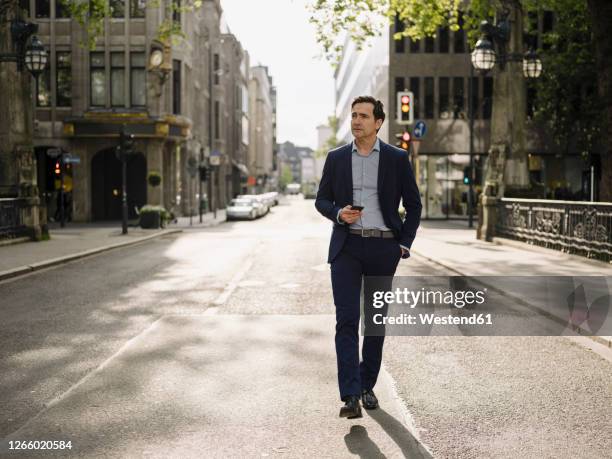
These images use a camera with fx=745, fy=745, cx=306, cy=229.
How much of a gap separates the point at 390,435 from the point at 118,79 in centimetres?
3620

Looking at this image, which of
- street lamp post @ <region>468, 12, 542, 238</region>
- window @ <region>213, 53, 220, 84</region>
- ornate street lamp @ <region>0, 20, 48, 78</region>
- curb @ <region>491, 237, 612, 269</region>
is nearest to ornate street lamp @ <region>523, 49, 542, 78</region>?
street lamp post @ <region>468, 12, 542, 238</region>

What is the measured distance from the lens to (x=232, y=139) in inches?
2977

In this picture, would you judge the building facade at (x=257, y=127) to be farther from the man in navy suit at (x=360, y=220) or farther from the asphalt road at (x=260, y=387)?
the man in navy suit at (x=360, y=220)

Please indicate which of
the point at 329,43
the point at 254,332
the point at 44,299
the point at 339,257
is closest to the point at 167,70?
the point at 329,43

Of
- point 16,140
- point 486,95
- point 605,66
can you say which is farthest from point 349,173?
point 486,95

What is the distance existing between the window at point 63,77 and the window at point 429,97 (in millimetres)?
20447

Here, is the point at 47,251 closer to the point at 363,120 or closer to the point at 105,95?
the point at 363,120

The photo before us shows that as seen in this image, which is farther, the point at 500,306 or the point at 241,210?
the point at 241,210

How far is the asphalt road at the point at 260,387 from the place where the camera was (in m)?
4.23

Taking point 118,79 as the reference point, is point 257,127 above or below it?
above

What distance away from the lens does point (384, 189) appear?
4691mm

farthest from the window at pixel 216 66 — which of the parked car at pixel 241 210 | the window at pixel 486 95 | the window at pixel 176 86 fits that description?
the window at pixel 486 95

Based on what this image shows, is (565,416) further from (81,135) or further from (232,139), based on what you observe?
(232,139)

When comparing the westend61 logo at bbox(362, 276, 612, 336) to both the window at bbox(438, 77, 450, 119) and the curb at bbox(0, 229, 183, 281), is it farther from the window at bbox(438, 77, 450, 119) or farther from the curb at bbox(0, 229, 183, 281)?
the window at bbox(438, 77, 450, 119)
